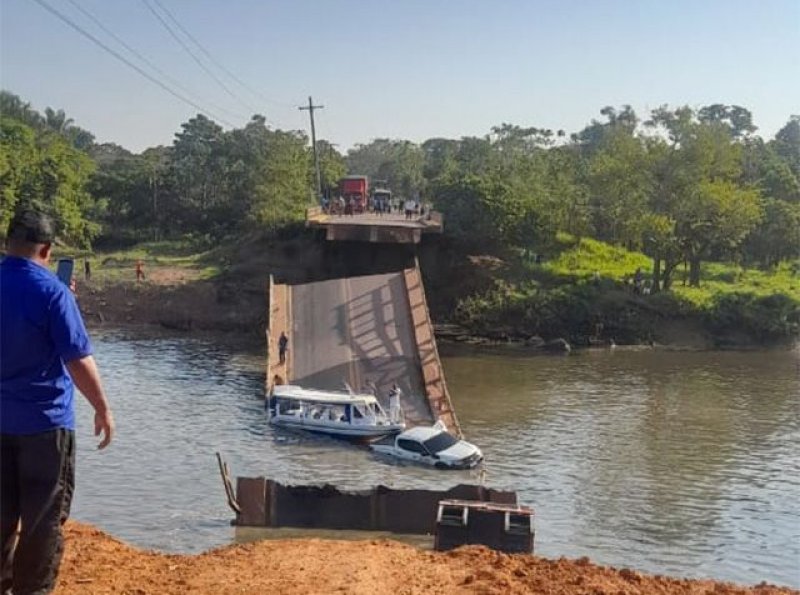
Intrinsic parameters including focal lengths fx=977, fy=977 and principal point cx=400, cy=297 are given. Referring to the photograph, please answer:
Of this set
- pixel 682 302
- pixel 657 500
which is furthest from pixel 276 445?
pixel 682 302

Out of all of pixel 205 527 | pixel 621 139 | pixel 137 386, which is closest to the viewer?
pixel 205 527

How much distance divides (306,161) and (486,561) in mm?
76045

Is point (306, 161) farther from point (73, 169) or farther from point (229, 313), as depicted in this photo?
point (229, 313)

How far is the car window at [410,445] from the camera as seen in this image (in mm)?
29470

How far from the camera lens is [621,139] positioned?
204 ft

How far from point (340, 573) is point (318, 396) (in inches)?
944

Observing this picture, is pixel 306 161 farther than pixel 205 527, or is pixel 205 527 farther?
pixel 306 161

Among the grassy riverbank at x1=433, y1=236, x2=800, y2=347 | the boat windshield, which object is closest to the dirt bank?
the boat windshield

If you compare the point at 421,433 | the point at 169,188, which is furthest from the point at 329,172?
the point at 421,433

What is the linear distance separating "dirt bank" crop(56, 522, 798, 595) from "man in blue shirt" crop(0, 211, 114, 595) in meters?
1.91

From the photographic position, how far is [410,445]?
29.8 m

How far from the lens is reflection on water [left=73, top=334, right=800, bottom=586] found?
22.8 m

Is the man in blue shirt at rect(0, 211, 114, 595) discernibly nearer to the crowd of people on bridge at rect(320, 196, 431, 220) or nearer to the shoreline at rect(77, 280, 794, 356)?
the shoreline at rect(77, 280, 794, 356)

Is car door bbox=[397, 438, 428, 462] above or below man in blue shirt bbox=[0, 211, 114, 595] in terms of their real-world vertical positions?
below
